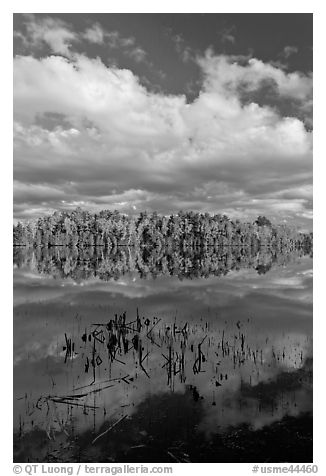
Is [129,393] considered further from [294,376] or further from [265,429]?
[294,376]

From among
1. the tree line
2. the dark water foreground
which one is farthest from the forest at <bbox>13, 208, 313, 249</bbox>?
the dark water foreground

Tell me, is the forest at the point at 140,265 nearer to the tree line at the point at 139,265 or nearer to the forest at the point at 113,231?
the tree line at the point at 139,265

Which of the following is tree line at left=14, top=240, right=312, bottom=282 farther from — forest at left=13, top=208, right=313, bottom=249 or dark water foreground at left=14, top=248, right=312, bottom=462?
forest at left=13, top=208, right=313, bottom=249

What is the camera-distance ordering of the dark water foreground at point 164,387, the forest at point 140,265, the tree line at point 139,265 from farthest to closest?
the tree line at point 139,265 < the forest at point 140,265 < the dark water foreground at point 164,387

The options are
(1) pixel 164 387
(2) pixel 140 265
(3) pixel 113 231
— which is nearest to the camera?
(1) pixel 164 387

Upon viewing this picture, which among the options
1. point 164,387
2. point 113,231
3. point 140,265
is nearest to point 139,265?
point 140,265

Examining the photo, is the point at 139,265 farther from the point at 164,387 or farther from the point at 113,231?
the point at 113,231

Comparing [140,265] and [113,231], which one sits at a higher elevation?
[113,231]

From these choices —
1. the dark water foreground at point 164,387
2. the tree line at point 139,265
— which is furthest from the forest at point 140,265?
the dark water foreground at point 164,387
